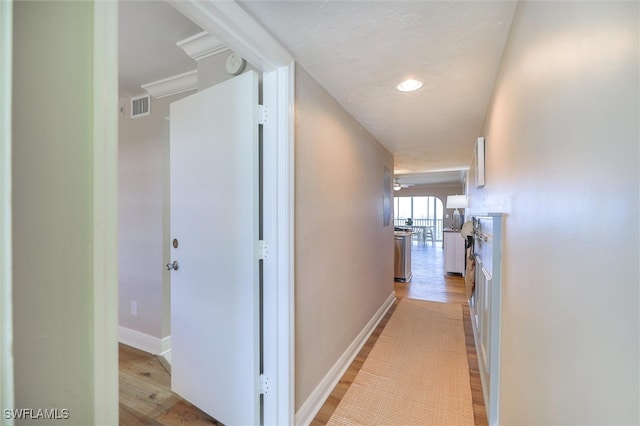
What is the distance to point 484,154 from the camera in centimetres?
219

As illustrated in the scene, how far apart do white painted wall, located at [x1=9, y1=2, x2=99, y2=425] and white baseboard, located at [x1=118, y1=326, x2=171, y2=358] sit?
2.04 metres

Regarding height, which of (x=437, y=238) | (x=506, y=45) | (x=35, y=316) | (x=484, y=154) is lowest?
(x=437, y=238)

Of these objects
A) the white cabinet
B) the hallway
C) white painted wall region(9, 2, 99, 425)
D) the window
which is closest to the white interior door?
the hallway

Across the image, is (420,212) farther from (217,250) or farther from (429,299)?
(217,250)

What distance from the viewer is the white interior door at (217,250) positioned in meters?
1.42

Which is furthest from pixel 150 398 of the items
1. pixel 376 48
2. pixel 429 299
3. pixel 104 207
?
pixel 429 299

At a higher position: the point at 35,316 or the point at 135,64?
the point at 135,64

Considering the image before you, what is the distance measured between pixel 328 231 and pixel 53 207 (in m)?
1.50

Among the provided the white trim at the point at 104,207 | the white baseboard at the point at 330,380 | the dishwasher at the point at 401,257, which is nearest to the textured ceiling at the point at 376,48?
the white trim at the point at 104,207

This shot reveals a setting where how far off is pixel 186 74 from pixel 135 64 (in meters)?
0.33

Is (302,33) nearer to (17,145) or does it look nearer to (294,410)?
(17,145)

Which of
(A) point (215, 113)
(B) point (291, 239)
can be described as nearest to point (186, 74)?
(A) point (215, 113)

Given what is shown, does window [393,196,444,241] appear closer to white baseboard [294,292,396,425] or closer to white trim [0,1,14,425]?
white baseboard [294,292,396,425]

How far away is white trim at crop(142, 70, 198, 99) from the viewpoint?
2.10 metres
